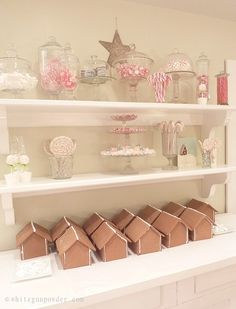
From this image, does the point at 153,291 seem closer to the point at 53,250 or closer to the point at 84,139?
the point at 53,250

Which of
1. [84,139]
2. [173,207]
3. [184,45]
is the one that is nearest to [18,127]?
[84,139]

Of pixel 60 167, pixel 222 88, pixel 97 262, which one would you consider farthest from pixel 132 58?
pixel 97 262

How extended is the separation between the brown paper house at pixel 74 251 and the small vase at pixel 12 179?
318 mm

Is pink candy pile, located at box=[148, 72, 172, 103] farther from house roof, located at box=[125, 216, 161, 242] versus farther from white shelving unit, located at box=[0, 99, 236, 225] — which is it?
house roof, located at box=[125, 216, 161, 242]

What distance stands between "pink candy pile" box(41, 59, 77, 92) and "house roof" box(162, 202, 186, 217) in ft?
2.76

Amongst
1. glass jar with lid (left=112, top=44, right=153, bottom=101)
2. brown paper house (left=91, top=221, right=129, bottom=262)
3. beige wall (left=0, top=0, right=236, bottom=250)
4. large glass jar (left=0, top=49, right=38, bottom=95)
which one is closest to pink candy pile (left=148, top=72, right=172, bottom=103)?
glass jar with lid (left=112, top=44, right=153, bottom=101)

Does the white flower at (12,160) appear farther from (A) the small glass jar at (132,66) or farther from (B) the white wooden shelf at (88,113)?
(A) the small glass jar at (132,66)

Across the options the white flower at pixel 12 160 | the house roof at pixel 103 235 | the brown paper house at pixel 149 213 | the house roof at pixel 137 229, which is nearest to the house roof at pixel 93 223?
the house roof at pixel 103 235

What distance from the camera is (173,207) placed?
1.47 metres

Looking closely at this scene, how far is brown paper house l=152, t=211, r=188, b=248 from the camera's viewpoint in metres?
1.23

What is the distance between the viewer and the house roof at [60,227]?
3.87ft

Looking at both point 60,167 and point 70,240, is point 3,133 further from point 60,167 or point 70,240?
point 70,240

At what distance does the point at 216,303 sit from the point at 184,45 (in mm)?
1392

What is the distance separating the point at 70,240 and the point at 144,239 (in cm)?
33
